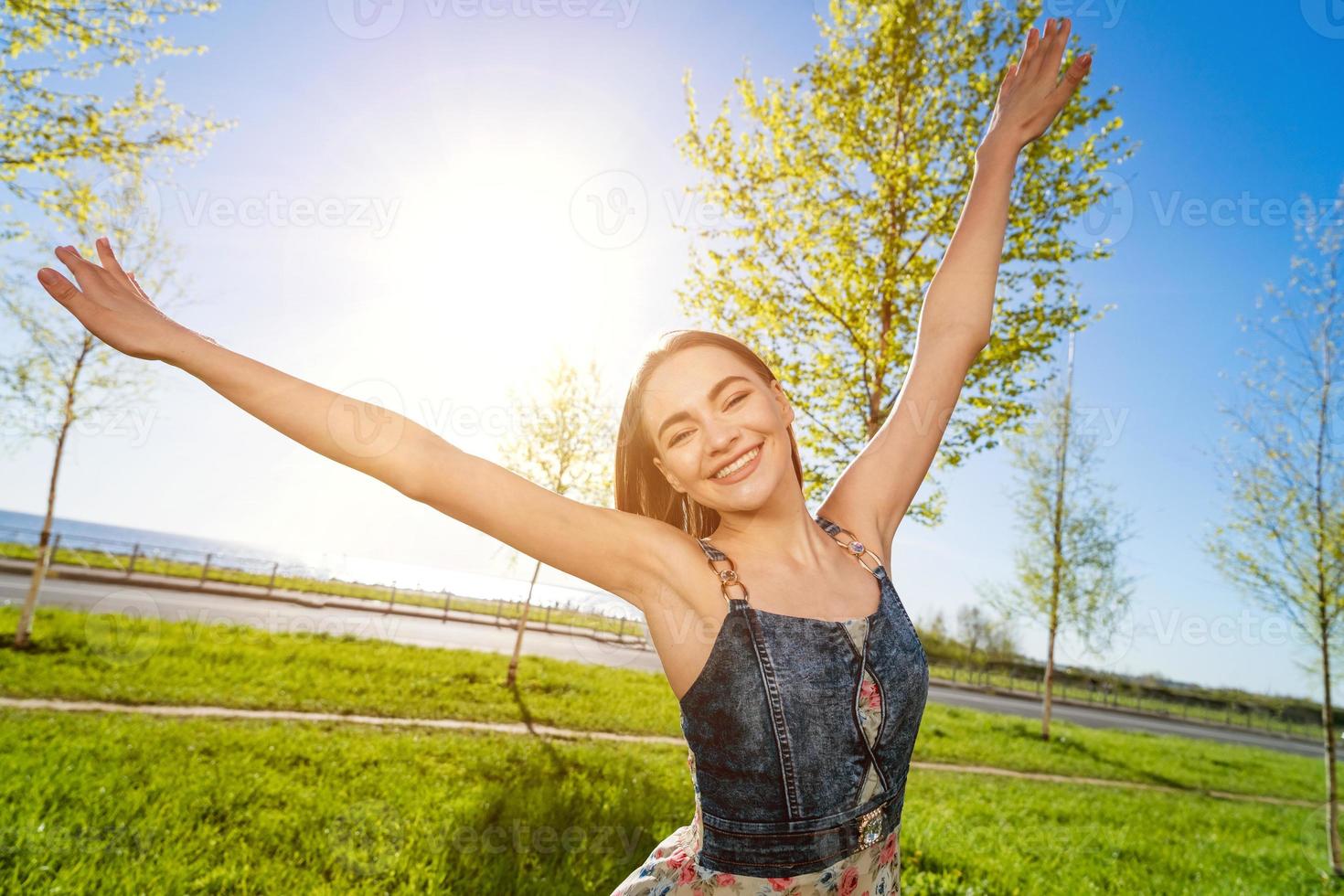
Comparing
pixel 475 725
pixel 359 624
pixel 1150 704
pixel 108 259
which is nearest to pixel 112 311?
pixel 108 259

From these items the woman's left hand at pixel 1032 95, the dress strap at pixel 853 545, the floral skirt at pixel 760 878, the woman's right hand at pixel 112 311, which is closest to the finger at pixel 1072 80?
the woman's left hand at pixel 1032 95

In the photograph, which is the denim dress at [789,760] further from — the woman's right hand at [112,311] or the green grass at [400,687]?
the green grass at [400,687]

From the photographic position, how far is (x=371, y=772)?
745 cm

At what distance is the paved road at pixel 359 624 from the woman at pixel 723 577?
59.4 feet

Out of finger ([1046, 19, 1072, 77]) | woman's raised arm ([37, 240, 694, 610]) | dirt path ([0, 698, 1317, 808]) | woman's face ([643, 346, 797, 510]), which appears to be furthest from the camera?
dirt path ([0, 698, 1317, 808])

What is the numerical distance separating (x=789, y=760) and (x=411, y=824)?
586cm

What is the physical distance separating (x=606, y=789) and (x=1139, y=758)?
17.4 metres

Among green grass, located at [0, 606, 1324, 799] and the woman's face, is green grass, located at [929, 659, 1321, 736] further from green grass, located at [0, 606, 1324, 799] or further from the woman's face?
the woman's face

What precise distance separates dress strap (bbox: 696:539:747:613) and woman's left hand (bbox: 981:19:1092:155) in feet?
5.49

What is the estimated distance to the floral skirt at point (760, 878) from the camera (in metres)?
1.49

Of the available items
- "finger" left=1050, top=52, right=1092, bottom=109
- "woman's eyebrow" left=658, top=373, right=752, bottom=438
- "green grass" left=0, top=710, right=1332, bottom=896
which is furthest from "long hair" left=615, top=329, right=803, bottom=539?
"green grass" left=0, top=710, right=1332, bottom=896

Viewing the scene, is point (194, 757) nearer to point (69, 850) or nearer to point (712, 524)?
point (69, 850)

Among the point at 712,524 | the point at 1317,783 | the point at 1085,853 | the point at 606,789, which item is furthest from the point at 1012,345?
the point at 1317,783

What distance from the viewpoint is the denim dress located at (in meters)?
1.48
